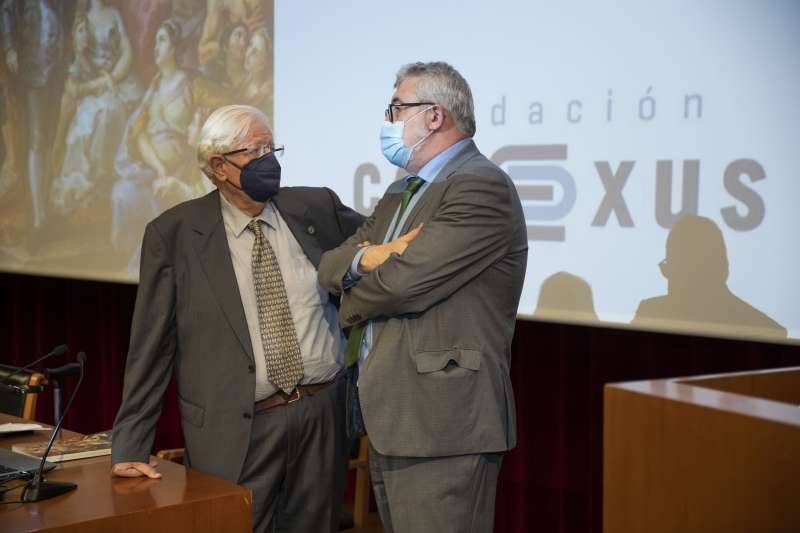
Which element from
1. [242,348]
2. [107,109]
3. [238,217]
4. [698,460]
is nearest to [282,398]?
[242,348]

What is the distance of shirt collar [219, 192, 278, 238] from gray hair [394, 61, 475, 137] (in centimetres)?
56

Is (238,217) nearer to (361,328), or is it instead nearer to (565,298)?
(361,328)

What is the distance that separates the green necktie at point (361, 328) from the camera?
2.29 metres

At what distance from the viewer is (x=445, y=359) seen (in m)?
2.12

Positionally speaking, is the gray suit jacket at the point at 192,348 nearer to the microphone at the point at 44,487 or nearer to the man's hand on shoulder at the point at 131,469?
the man's hand on shoulder at the point at 131,469

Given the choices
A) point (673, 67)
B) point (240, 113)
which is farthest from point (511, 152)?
point (240, 113)

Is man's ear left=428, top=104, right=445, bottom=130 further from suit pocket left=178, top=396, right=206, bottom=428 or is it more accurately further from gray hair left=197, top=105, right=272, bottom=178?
suit pocket left=178, top=396, right=206, bottom=428

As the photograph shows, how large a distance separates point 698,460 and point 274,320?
156cm

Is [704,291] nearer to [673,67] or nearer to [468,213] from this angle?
[673,67]

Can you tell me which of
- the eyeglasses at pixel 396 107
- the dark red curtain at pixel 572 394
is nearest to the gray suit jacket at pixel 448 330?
the eyeglasses at pixel 396 107

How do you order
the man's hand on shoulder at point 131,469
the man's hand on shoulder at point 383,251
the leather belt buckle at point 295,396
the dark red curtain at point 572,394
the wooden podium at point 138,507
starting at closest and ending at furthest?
the wooden podium at point 138,507
the man's hand on shoulder at point 383,251
the man's hand on shoulder at point 131,469
the leather belt buckle at point 295,396
the dark red curtain at point 572,394

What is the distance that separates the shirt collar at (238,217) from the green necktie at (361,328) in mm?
441

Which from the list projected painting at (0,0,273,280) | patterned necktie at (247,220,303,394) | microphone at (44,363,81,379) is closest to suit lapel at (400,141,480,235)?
patterned necktie at (247,220,303,394)

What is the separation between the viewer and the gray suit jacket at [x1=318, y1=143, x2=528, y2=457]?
6.95ft
